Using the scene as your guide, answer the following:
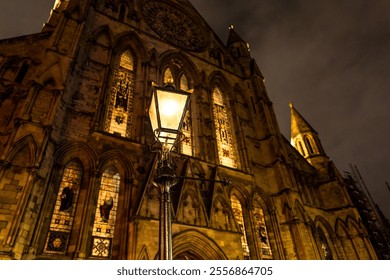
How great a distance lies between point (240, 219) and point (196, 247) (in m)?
3.02

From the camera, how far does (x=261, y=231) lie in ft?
36.2

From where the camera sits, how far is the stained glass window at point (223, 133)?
41.2 ft

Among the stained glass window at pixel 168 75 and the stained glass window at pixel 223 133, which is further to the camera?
the stained glass window at pixel 168 75

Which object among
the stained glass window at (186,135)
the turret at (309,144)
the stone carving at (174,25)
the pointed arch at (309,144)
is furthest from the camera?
the pointed arch at (309,144)

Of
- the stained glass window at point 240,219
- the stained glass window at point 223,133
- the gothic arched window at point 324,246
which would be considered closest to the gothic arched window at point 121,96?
the stained glass window at point 223,133

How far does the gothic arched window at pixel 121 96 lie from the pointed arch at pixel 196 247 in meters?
4.35

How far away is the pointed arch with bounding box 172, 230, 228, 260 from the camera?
27.1 feet

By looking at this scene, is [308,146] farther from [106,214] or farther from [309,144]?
[106,214]

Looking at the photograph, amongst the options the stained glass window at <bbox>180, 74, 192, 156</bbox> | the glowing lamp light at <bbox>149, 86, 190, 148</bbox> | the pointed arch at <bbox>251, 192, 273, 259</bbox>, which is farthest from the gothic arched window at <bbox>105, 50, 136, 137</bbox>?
the glowing lamp light at <bbox>149, 86, 190, 148</bbox>

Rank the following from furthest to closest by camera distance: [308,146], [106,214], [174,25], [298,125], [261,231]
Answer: [298,125]
[308,146]
[174,25]
[261,231]
[106,214]

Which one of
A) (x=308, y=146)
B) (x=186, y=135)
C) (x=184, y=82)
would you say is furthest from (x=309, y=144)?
(x=186, y=135)

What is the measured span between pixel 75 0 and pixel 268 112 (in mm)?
11064

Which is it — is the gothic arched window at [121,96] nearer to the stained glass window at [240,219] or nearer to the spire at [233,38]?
the stained glass window at [240,219]
